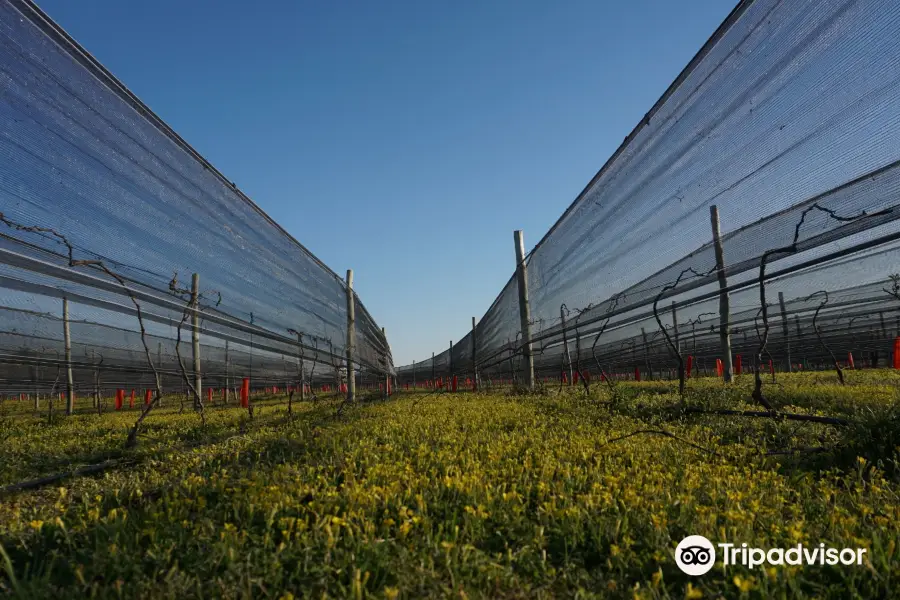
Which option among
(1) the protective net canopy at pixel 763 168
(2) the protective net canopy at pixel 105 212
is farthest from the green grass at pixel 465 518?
(2) the protective net canopy at pixel 105 212

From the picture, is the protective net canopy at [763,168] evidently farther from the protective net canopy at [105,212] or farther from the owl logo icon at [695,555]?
the protective net canopy at [105,212]

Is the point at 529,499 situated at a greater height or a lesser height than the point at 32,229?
lesser

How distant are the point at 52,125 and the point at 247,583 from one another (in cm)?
377

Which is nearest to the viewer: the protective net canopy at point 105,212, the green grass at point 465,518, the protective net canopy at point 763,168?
the green grass at point 465,518

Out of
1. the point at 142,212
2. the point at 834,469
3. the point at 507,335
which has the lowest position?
the point at 834,469

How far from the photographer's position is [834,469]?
2.90 metres

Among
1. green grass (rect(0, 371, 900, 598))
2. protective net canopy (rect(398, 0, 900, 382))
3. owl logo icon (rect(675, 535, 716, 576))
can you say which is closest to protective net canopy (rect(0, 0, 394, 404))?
green grass (rect(0, 371, 900, 598))

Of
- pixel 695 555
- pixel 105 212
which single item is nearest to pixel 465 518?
pixel 695 555

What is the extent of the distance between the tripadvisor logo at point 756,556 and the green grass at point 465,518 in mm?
42

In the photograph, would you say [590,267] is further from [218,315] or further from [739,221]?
[218,315]

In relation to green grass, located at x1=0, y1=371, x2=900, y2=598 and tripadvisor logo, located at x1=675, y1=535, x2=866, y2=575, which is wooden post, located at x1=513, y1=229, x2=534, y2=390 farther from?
tripadvisor logo, located at x1=675, y1=535, x2=866, y2=575

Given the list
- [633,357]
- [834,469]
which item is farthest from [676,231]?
[633,357]

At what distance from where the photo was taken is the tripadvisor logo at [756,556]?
1.80m

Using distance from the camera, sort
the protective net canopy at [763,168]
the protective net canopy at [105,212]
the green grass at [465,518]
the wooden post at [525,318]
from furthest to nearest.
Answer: the wooden post at [525,318]
the protective net canopy at [105,212]
the protective net canopy at [763,168]
the green grass at [465,518]
